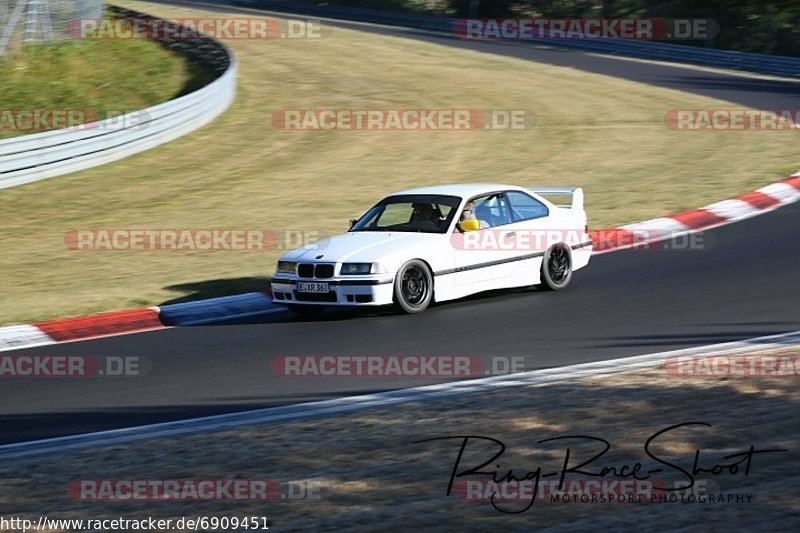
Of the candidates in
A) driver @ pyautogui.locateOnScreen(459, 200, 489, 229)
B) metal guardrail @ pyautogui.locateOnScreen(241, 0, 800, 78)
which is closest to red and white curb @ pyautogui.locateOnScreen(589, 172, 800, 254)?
driver @ pyautogui.locateOnScreen(459, 200, 489, 229)

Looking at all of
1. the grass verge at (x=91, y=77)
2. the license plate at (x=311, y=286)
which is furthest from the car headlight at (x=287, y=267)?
the grass verge at (x=91, y=77)

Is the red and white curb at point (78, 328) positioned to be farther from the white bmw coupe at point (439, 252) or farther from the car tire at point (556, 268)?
the car tire at point (556, 268)

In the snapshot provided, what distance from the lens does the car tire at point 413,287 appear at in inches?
490

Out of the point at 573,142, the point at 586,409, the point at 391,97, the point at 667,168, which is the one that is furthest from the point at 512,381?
the point at 391,97

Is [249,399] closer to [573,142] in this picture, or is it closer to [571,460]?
[571,460]

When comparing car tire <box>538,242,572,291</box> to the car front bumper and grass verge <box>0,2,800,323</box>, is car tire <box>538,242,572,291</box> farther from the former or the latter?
grass verge <box>0,2,800,323</box>

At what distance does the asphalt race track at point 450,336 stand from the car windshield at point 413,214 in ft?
2.86

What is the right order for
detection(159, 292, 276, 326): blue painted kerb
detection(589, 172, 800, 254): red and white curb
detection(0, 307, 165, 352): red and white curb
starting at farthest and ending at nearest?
detection(589, 172, 800, 254): red and white curb < detection(159, 292, 276, 326): blue painted kerb < detection(0, 307, 165, 352): red and white curb

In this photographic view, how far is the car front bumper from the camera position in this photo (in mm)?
12305

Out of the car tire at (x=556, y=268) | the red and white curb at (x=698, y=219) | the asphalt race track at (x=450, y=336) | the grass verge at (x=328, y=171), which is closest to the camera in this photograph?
the asphalt race track at (x=450, y=336)

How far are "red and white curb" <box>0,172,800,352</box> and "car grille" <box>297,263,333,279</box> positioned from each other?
3.51ft

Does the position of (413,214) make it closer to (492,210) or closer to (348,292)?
(492,210)

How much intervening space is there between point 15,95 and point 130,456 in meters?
23.1

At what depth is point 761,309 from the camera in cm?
1201
